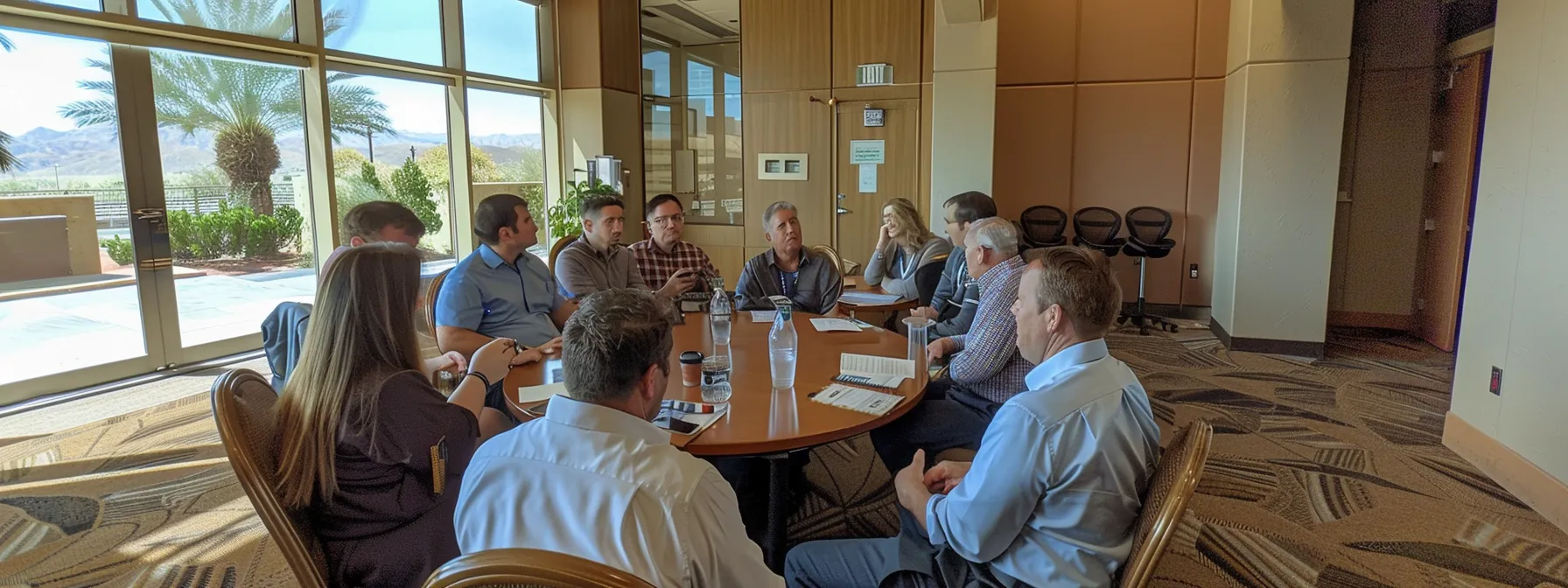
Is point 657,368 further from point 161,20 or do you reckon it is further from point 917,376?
point 161,20

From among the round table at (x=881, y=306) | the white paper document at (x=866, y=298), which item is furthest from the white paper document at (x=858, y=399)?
the white paper document at (x=866, y=298)

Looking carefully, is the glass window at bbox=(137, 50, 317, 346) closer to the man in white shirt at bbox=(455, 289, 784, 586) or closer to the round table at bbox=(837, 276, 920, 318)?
the round table at bbox=(837, 276, 920, 318)

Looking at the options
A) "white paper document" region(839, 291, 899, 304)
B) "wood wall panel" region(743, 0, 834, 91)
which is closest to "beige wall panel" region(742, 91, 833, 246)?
"wood wall panel" region(743, 0, 834, 91)

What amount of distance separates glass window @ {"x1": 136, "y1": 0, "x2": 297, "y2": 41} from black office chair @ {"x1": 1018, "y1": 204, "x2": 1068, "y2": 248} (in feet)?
20.5

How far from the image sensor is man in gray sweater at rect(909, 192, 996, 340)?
348 cm

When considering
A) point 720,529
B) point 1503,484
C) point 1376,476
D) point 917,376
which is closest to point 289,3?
point 917,376

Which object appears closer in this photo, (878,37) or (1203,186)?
(1203,186)

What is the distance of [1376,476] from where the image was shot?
12.0 ft

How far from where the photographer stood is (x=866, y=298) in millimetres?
4418

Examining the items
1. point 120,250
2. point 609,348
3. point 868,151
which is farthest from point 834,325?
point 868,151

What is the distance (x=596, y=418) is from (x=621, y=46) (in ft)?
25.7

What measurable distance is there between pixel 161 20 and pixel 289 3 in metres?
0.95

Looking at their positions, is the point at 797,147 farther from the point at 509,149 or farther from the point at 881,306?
the point at 881,306

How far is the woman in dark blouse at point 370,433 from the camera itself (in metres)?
1.66
